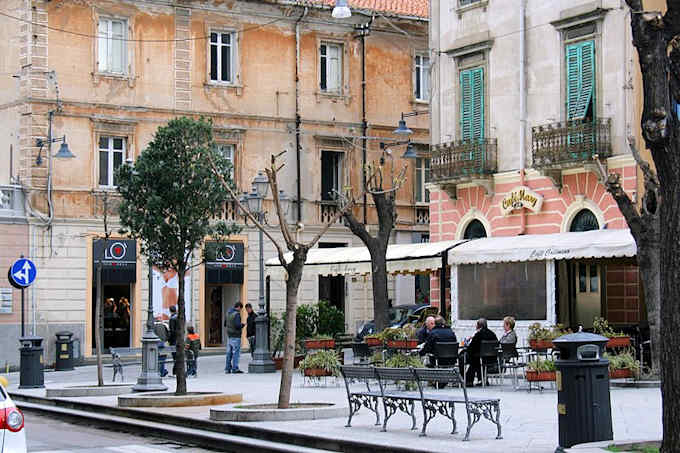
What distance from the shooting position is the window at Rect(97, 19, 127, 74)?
39.9 meters

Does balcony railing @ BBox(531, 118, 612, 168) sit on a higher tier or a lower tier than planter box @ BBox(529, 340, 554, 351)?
higher

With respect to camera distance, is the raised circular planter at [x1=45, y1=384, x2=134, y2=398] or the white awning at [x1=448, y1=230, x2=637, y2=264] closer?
the raised circular planter at [x1=45, y1=384, x2=134, y2=398]

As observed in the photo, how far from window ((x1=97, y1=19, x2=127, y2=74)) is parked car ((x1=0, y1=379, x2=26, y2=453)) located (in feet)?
95.4

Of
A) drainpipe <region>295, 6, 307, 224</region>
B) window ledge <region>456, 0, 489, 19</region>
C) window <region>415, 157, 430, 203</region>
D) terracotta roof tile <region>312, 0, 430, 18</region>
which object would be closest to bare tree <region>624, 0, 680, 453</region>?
window ledge <region>456, 0, 489, 19</region>

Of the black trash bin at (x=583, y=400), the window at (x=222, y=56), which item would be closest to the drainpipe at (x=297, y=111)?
the window at (x=222, y=56)

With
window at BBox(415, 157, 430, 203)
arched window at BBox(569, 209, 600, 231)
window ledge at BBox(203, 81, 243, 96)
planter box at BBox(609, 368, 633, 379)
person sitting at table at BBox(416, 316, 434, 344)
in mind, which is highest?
window ledge at BBox(203, 81, 243, 96)

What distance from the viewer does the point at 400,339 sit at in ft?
85.6

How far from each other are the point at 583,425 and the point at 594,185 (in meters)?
16.6

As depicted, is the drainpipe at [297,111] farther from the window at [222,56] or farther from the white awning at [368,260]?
the white awning at [368,260]

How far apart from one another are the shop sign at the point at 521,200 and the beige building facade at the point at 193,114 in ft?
22.1

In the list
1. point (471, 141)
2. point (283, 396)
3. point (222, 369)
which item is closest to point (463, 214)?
point (471, 141)

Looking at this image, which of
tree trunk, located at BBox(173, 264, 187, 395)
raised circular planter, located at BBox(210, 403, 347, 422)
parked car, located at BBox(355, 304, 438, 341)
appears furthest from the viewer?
parked car, located at BBox(355, 304, 438, 341)

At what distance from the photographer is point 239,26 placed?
42219 millimetres

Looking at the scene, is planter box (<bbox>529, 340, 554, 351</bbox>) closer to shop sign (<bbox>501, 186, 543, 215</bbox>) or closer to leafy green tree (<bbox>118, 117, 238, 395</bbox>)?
leafy green tree (<bbox>118, 117, 238, 395</bbox>)
